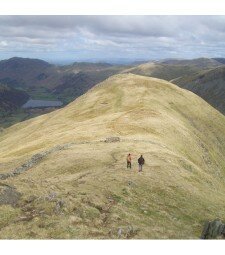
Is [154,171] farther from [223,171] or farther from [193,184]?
[223,171]

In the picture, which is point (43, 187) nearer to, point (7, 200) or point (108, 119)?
point (7, 200)

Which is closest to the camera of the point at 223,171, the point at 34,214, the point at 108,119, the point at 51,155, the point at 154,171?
the point at 34,214

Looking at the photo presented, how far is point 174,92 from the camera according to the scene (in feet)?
599

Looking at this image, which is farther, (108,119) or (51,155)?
(108,119)

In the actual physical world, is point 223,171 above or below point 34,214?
below

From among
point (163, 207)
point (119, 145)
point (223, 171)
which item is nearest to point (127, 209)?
point (163, 207)

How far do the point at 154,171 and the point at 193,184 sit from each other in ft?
21.7

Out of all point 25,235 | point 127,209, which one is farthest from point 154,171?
point 25,235

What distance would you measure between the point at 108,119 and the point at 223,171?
1463 inches

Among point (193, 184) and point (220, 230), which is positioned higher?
point (220, 230)

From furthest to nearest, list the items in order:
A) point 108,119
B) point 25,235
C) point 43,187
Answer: point 108,119 < point 43,187 < point 25,235

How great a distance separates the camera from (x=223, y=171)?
111875 mm

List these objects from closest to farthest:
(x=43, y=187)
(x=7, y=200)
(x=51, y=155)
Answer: (x=7, y=200)
(x=43, y=187)
(x=51, y=155)

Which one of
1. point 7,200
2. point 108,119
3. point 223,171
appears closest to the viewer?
point 7,200
